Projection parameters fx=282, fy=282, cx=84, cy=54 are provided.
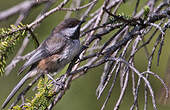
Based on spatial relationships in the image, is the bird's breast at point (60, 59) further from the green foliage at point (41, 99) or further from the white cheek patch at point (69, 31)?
the green foliage at point (41, 99)

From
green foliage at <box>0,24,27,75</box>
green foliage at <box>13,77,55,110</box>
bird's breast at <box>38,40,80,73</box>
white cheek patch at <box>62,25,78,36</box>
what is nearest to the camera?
green foliage at <box>13,77,55,110</box>

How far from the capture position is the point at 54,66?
3371mm

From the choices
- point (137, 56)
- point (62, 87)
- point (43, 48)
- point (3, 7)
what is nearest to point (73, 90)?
point (43, 48)

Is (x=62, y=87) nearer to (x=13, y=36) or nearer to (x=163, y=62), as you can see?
(x=13, y=36)

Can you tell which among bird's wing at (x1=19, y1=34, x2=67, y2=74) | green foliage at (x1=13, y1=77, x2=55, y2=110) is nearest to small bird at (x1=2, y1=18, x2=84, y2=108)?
bird's wing at (x1=19, y1=34, x2=67, y2=74)

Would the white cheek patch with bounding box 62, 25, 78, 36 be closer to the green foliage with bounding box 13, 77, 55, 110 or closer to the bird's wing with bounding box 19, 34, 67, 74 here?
the bird's wing with bounding box 19, 34, 67, 74

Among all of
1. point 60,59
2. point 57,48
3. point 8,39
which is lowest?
point 60,59

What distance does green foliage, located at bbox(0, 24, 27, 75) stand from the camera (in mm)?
2021

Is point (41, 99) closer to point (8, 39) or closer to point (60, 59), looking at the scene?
point (8, 39)

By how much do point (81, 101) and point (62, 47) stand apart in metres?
0.75

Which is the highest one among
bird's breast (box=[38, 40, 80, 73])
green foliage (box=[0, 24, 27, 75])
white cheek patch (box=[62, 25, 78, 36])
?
green foliage (box=[0, 24, 27, 75])

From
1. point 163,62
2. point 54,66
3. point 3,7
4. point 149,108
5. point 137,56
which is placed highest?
point 3,7

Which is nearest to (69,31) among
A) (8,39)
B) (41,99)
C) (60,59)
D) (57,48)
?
(57,48)

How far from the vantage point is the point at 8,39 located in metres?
2.10
